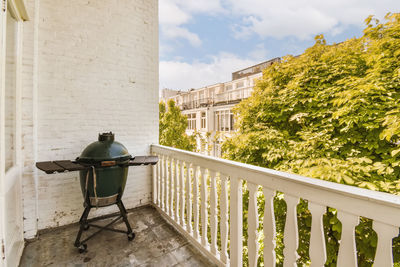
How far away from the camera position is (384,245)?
34.0 inches

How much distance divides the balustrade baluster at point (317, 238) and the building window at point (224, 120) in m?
15.6

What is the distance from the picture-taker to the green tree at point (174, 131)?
1202 cm

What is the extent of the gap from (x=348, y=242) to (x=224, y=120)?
54.2 feet

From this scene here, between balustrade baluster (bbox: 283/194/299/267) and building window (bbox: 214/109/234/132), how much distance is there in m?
15.5

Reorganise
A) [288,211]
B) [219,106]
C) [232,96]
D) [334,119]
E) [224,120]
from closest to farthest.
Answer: [288,211] → [334,119] → [224,120] → [219,106] → [232,96]

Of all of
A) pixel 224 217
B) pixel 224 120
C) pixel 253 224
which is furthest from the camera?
pixel 224 120

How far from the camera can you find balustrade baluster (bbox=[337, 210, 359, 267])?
98 centimetres

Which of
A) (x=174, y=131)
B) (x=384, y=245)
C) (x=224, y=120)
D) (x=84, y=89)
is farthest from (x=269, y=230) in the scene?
(x=224, y=120)

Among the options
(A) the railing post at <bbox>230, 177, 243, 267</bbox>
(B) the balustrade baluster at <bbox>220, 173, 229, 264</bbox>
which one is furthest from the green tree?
(A) the railing post at <bbox>230, 177, 243, 267</bbox>

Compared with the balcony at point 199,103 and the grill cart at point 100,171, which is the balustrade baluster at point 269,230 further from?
the balcony at point 199,103

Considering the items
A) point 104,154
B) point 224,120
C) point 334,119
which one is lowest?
point 104,154

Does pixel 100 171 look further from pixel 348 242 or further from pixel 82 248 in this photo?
pixel 348 242

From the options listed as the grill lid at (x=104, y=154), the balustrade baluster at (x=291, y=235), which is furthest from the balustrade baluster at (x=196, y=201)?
the balustrade baluster at (x=291, y=235)

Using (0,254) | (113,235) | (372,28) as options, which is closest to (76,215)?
(113,235)
